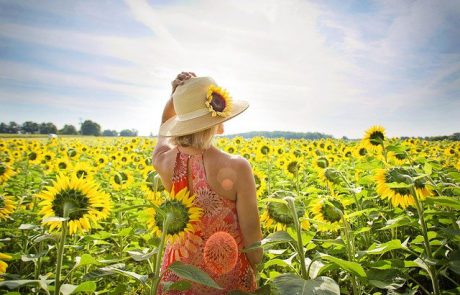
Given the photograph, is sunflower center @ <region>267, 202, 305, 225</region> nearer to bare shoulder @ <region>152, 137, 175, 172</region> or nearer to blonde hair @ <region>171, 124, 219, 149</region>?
blonde hair @ <region>171, 124, 219, 149</region>

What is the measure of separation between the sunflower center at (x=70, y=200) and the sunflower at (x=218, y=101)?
0.92m

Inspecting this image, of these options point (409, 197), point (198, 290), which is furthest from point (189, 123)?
point (409, 197)

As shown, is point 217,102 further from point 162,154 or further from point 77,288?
point 77,288

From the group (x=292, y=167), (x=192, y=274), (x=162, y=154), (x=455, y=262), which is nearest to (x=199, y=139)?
(x=162, y=154)

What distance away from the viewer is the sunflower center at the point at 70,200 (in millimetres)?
1790

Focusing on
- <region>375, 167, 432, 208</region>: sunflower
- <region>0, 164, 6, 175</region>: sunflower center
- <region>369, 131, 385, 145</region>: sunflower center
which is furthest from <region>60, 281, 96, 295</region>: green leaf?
<region>0, 164, 6, 175</region>: sunflower center

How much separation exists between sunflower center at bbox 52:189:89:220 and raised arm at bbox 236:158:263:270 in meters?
0.92

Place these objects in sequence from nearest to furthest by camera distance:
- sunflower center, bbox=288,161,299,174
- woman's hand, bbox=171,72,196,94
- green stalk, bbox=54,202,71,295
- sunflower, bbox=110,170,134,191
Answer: green stalk, bbox=54,202,71,295
woman's hand, bbox=171,72,196,94
sunflower center, bbox=288,161,299,174
sunflower, bbox=110,170,134,191

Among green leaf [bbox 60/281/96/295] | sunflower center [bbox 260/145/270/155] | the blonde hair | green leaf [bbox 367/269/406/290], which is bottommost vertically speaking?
green leaf [bbox 367/269/406/290]

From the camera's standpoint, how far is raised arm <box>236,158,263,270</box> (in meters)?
2.10

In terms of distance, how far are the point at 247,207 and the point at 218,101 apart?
728mm

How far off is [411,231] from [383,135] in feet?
4.02

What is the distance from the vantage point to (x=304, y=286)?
1.36m

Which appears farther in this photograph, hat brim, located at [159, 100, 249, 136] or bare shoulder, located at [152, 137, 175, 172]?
bare shoulder, located at [152, 137, 175, 172]
